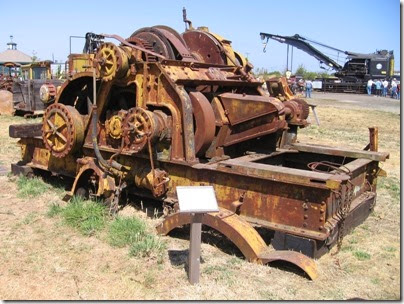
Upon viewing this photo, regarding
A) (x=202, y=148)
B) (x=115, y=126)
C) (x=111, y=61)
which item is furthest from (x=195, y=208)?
(x=111, y=61)

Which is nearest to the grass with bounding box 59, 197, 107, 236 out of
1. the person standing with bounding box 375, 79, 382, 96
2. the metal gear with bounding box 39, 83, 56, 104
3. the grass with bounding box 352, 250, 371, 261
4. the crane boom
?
the metal gear with bounding box 39, 83, 56, 104

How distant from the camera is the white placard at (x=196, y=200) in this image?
3.59 metres

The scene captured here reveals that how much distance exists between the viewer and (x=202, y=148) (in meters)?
5.27

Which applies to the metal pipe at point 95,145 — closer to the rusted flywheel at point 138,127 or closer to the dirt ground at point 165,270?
the rusted flywheel at point 138,127

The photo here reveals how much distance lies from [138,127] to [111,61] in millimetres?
820

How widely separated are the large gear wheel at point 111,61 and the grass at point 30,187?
6.40 feet

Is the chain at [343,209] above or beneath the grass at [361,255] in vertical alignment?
above

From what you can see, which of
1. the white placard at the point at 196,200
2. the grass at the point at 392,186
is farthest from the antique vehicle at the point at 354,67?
the white placard at the point at 196,200

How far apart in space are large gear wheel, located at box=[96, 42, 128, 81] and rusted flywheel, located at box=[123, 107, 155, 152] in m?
0.51

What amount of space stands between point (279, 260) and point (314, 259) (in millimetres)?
351

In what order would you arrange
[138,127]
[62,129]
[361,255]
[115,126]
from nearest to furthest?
[361,255]
[138,127]
[115,126]
[62,129]

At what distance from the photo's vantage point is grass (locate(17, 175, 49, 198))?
20.4 feet

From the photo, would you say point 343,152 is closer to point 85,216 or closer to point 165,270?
point 165,270

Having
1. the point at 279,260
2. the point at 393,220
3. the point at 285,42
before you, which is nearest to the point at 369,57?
the point at 285,42
